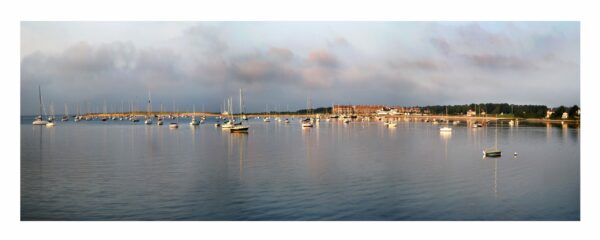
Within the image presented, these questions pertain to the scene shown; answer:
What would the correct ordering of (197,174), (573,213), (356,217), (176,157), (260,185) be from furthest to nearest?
(176,157), (197,174), (260,185), (573,213), (356,217)

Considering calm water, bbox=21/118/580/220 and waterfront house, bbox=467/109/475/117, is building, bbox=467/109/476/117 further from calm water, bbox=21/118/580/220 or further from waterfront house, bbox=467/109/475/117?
calm water, bbox=21/118/580/220

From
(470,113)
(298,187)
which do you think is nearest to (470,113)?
(470,113)

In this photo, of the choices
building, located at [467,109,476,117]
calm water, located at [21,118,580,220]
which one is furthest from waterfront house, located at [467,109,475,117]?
calm water, located at [21,118,580,220]

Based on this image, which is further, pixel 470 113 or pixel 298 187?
pixel 470 113

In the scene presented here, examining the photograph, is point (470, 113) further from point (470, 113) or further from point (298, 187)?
point (298, 187)

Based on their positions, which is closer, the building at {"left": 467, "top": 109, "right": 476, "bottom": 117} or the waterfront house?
the building at {"left": 467, "top": 109, "right": 476, "bottom": 117}

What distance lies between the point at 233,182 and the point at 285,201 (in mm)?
3837

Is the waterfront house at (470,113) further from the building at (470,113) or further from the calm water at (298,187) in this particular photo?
the calm water at (298,187)

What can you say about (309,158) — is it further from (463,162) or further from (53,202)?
(53,202)

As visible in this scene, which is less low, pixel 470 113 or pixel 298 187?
pixel 470 113

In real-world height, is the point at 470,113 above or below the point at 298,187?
above
